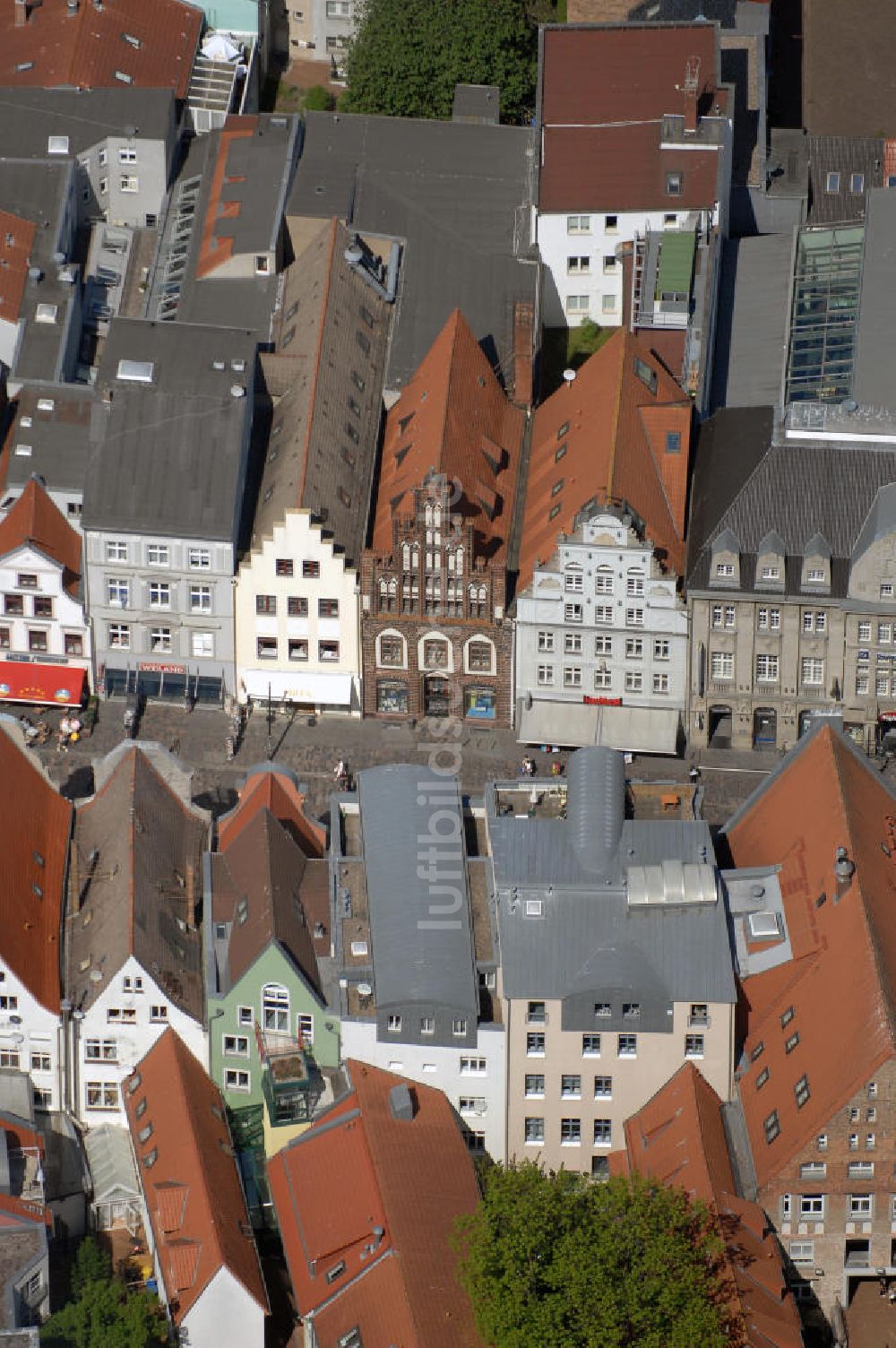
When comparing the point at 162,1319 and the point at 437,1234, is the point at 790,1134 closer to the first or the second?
the point at 437,1234

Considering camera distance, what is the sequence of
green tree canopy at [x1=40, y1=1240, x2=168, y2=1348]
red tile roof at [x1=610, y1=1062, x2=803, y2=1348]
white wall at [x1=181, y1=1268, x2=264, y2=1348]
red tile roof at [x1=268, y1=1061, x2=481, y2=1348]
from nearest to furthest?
red tile roof at [x1=268, y1=1061, x2=481, y2=1348], red tile roof at [x1=610, y1=1062, x2=803, y2=1348], green tree canopy at [x1=40, y1=1240, x2=168, y2=1348], white wall at [x1=181, y1=1268, x2=264, y2=1348]

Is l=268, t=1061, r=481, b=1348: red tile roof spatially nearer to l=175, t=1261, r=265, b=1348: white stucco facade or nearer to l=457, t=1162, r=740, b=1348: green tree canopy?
l=457, t=1162, r=740, b=1348: green tree canopy

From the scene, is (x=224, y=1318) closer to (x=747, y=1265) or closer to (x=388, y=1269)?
(x=388, y=1269)

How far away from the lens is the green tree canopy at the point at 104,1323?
194 meters

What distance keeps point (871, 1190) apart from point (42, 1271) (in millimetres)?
44567

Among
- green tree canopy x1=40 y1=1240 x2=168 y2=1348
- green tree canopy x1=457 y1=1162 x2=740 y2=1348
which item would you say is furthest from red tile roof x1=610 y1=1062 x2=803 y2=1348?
green tree canopy x1=40 y1=1240 x2=168 y2=1348

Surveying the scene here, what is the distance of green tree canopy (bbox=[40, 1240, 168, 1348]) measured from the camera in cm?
19450

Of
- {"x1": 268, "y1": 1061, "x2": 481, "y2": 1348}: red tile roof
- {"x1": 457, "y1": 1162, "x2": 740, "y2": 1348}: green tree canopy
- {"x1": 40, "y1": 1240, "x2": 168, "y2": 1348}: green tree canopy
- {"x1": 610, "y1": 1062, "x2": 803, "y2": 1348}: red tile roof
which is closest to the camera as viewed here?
{"x1": 457, "y1": 1162, "x2": 740, "y2": 1348}: green tree canopy

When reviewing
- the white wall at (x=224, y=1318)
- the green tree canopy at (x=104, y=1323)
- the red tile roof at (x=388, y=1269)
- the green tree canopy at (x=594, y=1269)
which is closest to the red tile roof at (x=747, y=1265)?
the green tree canopy at (x=594, y=1269)

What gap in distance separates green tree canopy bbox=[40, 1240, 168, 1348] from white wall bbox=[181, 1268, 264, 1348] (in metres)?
1.83

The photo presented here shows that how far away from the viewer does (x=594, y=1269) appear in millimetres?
190375

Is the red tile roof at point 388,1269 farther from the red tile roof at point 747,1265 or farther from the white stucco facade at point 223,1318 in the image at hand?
the red tile roof at point 747,1265

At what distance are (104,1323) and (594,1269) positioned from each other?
87.2 feet

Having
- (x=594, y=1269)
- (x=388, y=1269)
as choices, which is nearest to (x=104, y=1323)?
(x=388, y=1269)
